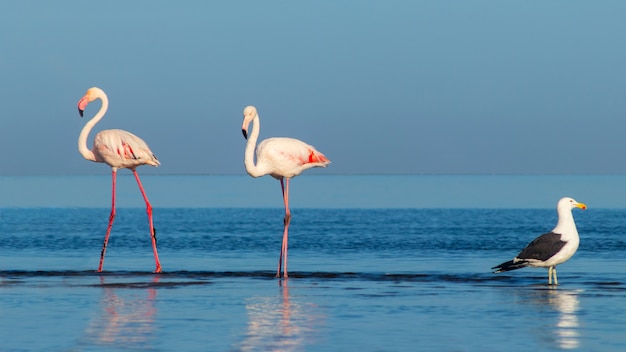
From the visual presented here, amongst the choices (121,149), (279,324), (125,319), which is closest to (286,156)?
(121,149)

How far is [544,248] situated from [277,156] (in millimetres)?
4412

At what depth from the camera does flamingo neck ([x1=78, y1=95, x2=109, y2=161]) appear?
784 inches

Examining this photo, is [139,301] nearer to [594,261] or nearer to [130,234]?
[594,261]

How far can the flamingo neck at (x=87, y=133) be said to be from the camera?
19.9 meters

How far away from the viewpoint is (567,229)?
17156mm

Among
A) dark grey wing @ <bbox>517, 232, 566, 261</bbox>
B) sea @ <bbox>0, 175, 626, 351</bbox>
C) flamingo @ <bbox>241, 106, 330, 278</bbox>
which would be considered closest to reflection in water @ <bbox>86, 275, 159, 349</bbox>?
sea @ <bbox>0, 175, 626, 351</bbox>

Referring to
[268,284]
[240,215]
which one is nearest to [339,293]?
[268,284]

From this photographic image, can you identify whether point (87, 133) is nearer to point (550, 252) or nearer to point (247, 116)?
point (247, 116)

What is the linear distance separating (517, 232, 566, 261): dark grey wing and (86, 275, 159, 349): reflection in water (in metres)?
5.30

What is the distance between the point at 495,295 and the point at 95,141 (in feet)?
25.3

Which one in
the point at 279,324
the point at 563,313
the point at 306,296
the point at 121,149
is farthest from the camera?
the point at 121,149

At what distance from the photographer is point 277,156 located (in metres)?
18.5

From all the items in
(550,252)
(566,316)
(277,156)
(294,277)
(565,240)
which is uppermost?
(277,156)

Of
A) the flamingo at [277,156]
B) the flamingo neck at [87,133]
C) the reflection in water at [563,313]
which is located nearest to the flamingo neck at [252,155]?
the flamingo at [277,156]
